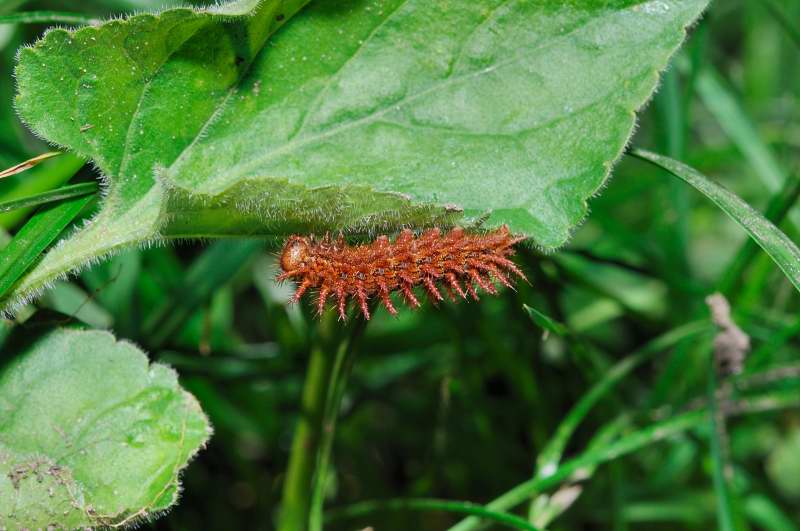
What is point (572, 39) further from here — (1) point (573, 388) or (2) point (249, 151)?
(1) point (573, 388)

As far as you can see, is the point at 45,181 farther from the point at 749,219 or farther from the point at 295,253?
the point at 749,219

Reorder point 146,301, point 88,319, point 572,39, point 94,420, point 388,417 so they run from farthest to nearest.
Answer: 1. point 388,417
2. point 146,301
3. point 88,319
4. point 572,39
5. point 94,420

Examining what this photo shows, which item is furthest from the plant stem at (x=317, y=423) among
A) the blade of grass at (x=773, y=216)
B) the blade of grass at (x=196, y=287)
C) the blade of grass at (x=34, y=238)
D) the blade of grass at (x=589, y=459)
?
the blade of grass at (x=773, y=216)

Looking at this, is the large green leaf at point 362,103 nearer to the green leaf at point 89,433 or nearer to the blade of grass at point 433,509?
the green leaf at point 89,433

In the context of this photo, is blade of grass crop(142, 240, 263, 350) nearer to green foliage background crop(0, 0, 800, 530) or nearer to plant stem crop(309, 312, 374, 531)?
green foliage background crop(0, 0, 800, 530)

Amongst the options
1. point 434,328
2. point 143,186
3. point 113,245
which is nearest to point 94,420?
point 113,245

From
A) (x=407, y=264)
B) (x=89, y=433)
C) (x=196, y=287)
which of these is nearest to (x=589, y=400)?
(x=407, y=264)
